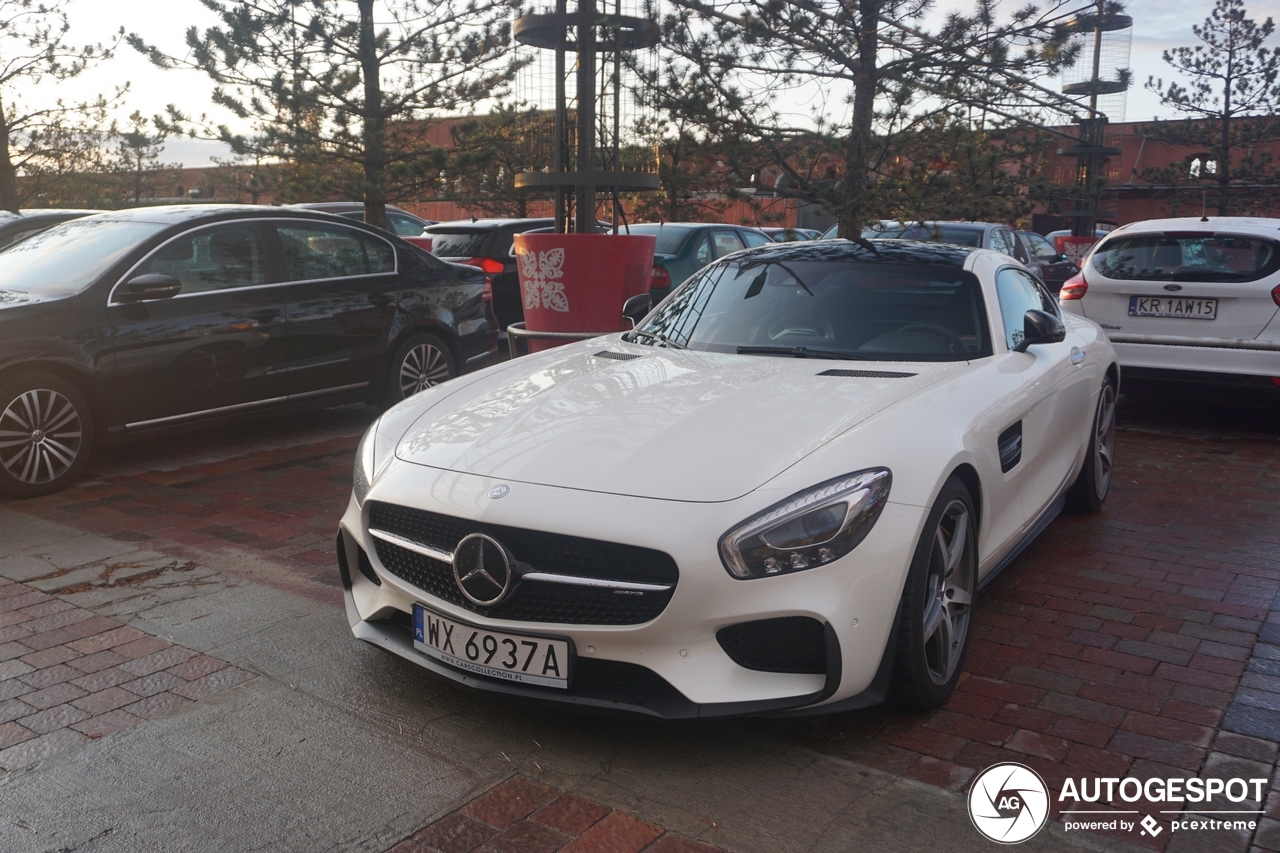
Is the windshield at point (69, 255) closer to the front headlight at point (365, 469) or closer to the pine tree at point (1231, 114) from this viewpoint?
the front headlight at point (365, 469)

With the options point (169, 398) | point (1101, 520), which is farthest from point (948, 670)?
point (169, 398)

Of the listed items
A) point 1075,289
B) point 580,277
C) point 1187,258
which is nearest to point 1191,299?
point 1187,258

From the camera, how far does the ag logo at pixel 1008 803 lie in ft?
8.97

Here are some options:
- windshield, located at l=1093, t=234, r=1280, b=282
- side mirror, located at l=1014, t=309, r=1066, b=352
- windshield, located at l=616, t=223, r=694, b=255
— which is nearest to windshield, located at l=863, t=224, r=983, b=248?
windshield, located at l=1093, t=234, r=1280, b=282

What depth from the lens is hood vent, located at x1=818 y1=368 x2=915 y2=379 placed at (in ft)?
12.7

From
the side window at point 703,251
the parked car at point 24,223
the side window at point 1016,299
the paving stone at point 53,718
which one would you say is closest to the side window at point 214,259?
the parked car at point 24,223

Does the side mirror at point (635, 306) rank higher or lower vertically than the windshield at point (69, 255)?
lower

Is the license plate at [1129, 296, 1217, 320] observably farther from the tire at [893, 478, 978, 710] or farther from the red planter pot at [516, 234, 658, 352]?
the tire at [893, 478, 978, 710]

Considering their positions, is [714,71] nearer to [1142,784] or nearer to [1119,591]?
[1119,591]

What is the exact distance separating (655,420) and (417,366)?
5.01m

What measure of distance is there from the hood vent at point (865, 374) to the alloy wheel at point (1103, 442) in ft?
6.85

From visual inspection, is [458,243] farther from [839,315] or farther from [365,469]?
[365,469]

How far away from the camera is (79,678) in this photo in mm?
3645

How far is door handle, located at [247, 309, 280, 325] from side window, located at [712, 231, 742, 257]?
20.0 feet
